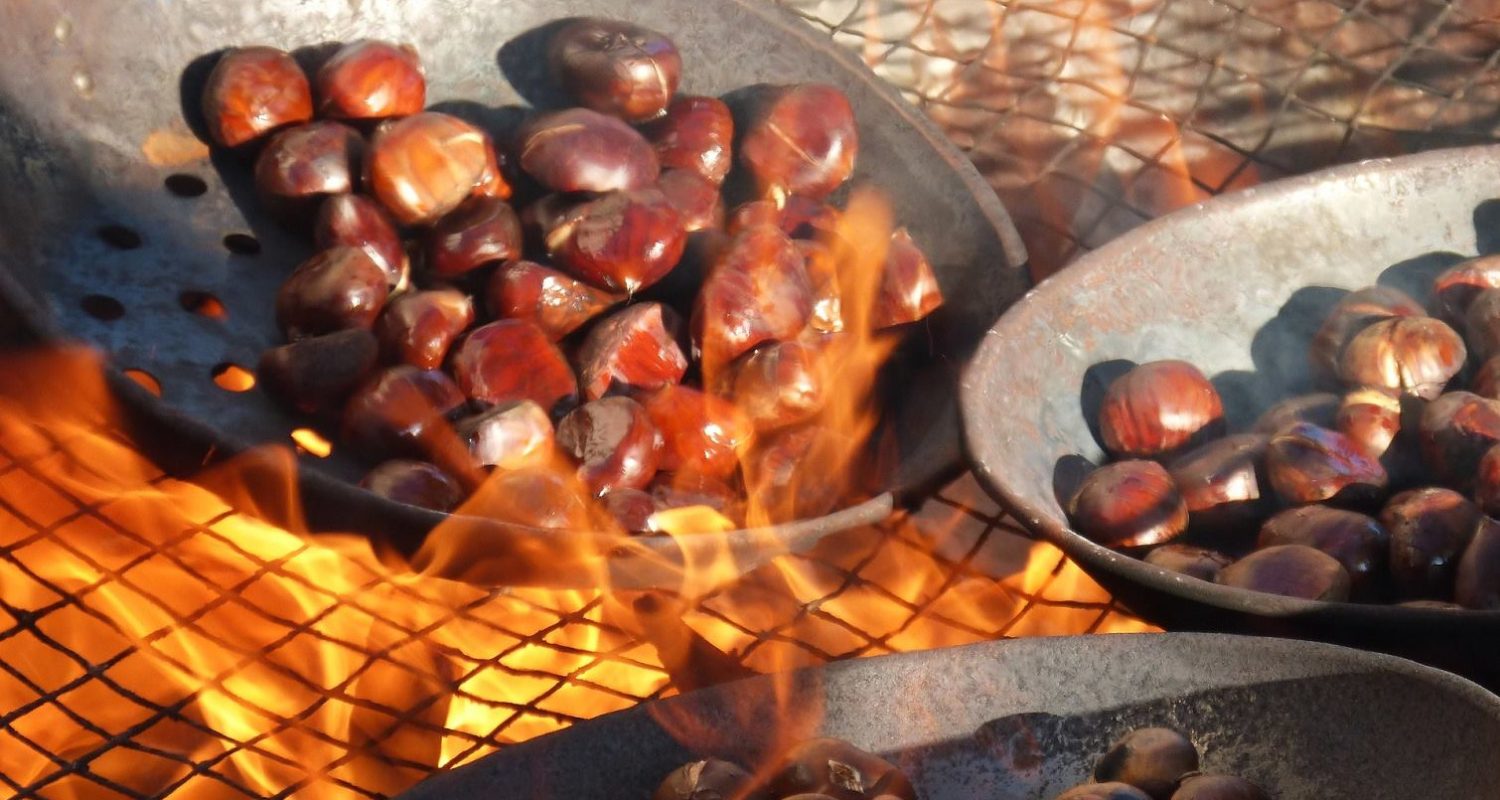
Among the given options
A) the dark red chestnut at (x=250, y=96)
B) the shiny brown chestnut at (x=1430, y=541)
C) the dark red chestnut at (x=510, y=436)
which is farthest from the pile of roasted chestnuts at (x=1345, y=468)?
the dark red chestnut at (x=250, y=96)

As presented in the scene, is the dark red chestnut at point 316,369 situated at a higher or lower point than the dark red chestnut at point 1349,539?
higher

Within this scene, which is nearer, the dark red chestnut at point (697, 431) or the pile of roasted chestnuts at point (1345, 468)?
the pile of roasted chestnuts at point (1345, 468)

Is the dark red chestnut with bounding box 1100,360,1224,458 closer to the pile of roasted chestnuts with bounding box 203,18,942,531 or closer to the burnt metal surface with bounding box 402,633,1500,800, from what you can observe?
the pile of roasted chestnuts with bounding box 203,18,942,531

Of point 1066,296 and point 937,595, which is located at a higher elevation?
point 1066,296

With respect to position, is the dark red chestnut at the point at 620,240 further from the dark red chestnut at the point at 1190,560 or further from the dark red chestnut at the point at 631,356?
the dark red chestnut at the point at 1190,560

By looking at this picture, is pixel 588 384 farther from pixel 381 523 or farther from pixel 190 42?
pixel 190 42

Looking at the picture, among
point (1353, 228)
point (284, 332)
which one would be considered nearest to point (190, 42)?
point (284, 332)

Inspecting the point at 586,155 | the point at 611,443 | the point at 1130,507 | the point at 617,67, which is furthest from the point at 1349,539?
the point at 617,67
